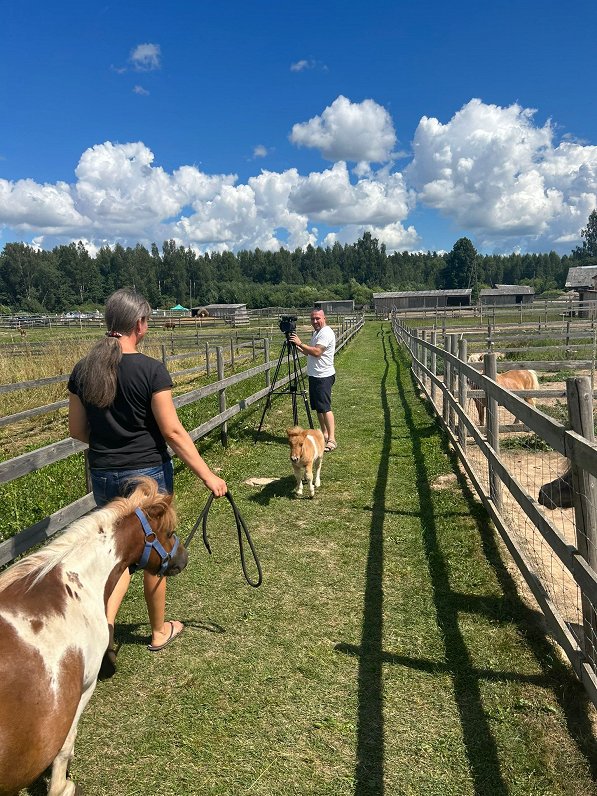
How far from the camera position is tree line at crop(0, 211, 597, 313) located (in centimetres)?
10395

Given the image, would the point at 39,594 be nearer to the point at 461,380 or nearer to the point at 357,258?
the point at 461,380

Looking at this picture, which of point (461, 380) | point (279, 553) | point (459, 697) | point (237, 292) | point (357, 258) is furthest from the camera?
point (357, 258)

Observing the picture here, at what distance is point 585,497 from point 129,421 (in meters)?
2.27

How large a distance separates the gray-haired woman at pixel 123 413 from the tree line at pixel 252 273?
8806cm

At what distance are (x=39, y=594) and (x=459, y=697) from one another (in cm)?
214

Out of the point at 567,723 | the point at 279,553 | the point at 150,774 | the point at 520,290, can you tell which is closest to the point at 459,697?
the point at 567,723

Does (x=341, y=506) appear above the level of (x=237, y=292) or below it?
below

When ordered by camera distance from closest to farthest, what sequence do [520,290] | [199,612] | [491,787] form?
[491,787] < [199,612] < [520,290]

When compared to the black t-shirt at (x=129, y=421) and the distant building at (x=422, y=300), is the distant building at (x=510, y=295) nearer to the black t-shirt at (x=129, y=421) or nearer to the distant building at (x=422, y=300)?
the distant building at (x=422, y=300)

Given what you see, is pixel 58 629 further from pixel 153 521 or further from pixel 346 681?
pixel 346 681

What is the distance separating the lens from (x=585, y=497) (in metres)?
2.49

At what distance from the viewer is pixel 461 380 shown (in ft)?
21.7

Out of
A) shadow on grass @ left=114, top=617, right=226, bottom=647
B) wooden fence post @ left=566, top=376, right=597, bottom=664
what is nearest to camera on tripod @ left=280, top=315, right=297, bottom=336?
shadow on grass @ left=114, top=617, right=226, bottom=647

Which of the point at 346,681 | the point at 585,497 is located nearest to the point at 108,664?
the point at 346,681
